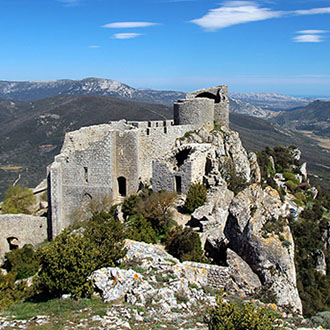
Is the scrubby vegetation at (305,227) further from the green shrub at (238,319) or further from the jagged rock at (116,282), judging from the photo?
the green shrub at (238,319)

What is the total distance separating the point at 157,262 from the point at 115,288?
1.97m

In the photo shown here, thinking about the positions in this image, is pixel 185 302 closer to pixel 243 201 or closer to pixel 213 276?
pixel 213 276

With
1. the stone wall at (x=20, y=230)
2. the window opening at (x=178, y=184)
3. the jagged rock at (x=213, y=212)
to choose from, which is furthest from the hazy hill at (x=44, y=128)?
the jagged rock at (x=213, y=212)

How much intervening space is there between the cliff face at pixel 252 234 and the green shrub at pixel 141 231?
74.7 inches

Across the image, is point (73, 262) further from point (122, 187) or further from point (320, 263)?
point (320, 263)

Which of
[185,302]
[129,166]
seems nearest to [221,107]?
[129,166]

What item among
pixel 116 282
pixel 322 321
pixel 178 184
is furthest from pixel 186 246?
pixel 178 184

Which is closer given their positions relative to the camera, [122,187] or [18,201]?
[122,187]

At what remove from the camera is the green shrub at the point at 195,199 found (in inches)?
698

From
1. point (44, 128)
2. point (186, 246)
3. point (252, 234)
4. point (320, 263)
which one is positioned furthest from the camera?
point (44, 128)

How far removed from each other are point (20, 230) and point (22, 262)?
→ 2819 mm

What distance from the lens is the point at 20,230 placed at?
21859mm

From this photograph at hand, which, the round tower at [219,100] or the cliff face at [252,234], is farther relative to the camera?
the round tower at [219,100]

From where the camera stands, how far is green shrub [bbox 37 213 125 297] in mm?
9992
